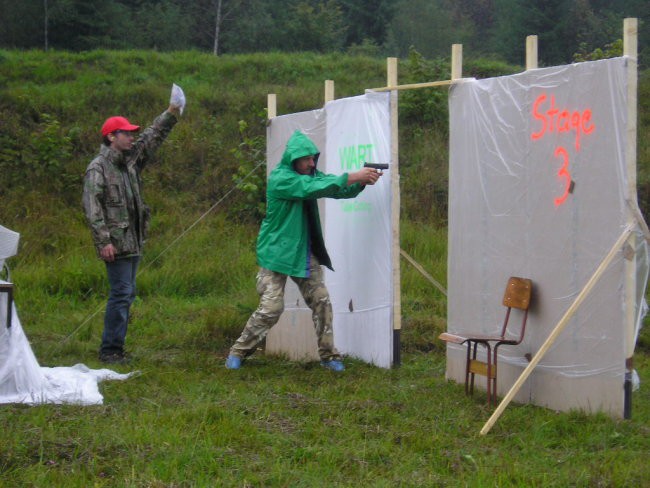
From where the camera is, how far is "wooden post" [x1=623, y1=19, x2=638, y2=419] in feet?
15.8

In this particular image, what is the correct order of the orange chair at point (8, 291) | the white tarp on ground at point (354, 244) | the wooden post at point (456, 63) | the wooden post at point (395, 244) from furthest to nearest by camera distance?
Answer: 1. the white tarp on ground at point (354, 244)
2. the wooden post at point (395, 244)
3. the wooden post at point (456, 63)
4. the orange chair at point (8, 291)

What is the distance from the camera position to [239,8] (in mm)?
30500

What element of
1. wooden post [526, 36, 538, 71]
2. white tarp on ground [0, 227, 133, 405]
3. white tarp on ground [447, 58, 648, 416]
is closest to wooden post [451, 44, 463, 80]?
white tarp on ground [447, 58, 648, 416]

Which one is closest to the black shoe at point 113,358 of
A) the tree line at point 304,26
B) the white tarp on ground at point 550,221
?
the white tarp on ground at point 550,221

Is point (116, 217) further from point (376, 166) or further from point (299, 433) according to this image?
point (299, 433)

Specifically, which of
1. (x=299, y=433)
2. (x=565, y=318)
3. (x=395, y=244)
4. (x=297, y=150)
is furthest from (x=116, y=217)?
(x=565, y=318)

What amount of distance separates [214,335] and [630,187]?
4.55 meters

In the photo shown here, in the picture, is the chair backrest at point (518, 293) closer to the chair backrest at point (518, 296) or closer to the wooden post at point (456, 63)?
the chair backrest at point (518, 296)

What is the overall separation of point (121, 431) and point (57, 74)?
13542 millimetres

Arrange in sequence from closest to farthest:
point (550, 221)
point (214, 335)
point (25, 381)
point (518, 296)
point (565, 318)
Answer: point (565, 318) → point (550, 221) → point (518, 296) → point (25, 381) → point (214, 335)

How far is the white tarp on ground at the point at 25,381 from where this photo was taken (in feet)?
18.0

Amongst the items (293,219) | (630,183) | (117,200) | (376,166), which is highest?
(376,166)

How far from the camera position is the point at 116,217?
22.3 feet

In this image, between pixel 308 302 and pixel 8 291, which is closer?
pixel 8 291
